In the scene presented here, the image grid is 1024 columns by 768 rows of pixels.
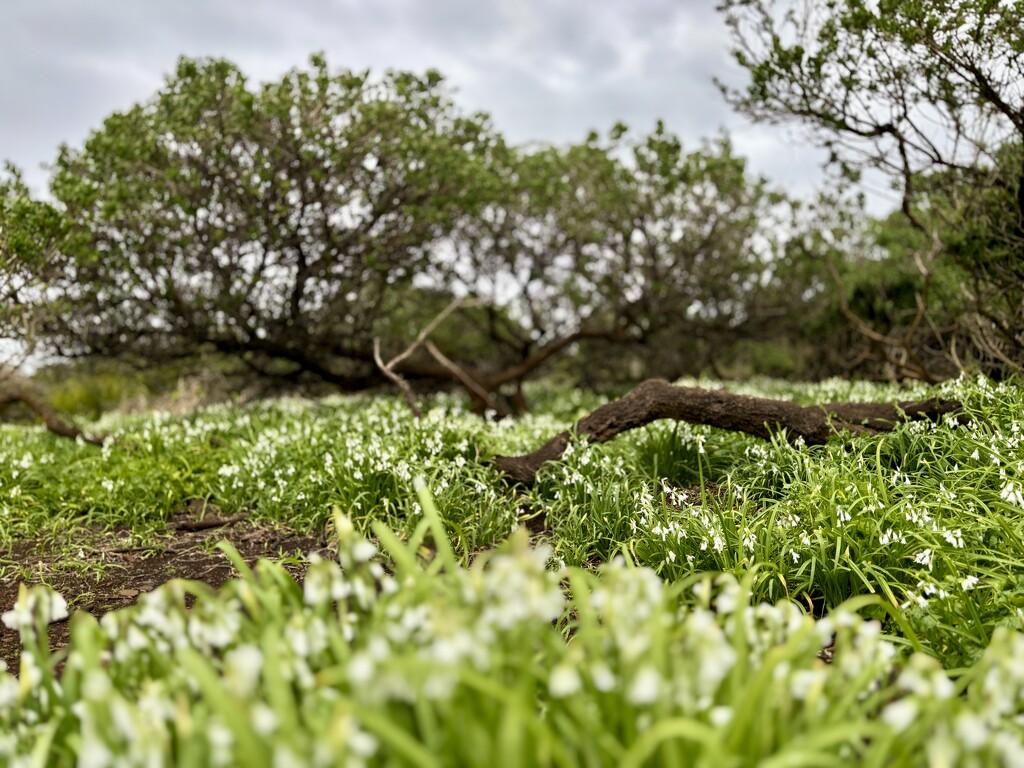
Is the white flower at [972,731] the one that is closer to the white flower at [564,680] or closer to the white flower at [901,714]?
the white flower at [901,714]

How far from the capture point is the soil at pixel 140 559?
4.91 meters

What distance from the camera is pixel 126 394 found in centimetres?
1864

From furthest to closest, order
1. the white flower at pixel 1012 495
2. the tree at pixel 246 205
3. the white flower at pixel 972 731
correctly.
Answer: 1. the tree at pixel 246 205
2. the white flower at pixel 1012 495
3. the white flower at pixel 972 731

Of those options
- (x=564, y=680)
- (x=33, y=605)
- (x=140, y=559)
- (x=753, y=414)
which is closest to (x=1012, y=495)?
(x=753, y=414)

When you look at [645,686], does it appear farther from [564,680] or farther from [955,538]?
[955,538]

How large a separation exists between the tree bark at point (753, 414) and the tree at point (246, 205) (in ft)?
17.8

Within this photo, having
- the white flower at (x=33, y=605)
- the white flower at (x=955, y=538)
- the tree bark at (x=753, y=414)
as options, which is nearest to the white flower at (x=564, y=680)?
the white flower at (x=33, y=605)

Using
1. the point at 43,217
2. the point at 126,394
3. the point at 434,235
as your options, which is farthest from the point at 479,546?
the point at 126,394

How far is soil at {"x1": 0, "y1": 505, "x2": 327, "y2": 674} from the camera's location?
16.1ft

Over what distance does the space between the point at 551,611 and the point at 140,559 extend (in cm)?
469

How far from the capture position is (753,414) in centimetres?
600

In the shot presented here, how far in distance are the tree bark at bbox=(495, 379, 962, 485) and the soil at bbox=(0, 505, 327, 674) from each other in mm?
1953

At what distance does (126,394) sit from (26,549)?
14205mm

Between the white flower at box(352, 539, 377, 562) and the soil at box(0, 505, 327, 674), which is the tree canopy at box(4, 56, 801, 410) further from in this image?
the white flower at box(352, 539, 377, 562)
